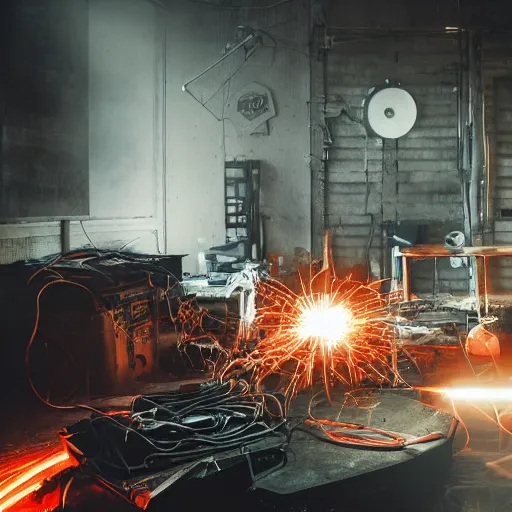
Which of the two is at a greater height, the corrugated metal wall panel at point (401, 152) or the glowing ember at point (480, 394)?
the corrugated metal wall panel at point (401, 152)

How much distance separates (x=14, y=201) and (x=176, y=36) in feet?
19.3

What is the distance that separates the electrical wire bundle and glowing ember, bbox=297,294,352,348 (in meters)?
1.06

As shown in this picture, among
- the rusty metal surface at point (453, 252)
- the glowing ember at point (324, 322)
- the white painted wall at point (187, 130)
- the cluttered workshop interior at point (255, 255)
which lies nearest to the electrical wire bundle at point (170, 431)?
the cluttered workshop interior at point (255, 255)

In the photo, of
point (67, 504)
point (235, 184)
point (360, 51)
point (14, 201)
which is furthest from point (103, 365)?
point (360, 51)

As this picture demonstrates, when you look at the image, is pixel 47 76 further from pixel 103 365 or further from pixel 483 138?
pixel 483 138

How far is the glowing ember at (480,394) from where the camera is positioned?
22.7 ft

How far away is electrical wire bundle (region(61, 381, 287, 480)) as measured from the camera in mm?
5227

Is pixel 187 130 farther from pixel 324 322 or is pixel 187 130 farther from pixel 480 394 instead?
pixel 480 394

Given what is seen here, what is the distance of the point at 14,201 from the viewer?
1077 cm

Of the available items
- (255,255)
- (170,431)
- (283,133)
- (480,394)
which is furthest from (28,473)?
(283,133)

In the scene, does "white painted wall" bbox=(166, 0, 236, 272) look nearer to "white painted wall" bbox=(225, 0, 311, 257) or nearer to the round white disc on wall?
"white painted wall" bbox=(225, 0, 311, 257)

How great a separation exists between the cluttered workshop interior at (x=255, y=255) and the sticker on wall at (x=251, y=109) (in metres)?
0.05

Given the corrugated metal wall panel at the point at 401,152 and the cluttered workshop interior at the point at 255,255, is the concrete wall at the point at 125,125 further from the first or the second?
the corrugated metal wall panel at the point at 401,152

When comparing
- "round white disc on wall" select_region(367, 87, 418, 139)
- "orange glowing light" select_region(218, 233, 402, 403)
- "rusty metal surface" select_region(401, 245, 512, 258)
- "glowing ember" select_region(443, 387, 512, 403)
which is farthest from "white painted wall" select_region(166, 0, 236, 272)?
"glowing ember" select_region(443, 387, 512, 403)
